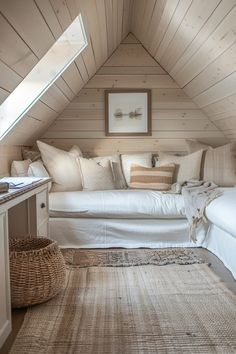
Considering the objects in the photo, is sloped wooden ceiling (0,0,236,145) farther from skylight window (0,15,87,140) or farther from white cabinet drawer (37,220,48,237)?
white cabinet drawer (37,220,48,237)

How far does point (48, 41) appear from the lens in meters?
1.99

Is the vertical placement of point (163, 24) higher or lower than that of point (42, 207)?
higher

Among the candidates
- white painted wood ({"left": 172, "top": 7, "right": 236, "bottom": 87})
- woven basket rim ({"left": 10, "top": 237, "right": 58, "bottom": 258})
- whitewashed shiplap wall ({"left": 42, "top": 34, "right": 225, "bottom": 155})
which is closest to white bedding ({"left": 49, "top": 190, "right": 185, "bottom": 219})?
woven basket rim ({"left": 10, "top": 237, "right": 58, "bottom": 258})

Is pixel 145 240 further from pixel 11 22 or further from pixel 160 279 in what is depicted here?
pixel 11 22

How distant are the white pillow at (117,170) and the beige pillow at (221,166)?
0.85 meters

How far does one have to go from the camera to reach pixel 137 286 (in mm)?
2180

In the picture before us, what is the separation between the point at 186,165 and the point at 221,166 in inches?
13.6

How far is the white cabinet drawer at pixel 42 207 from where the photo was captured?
2.37 meters

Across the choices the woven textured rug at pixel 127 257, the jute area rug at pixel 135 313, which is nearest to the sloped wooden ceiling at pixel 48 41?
the woven textured rug at pixel 127 257

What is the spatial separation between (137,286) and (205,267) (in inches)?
23.4

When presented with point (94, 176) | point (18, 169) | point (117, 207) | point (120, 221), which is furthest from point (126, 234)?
point (18, 169)

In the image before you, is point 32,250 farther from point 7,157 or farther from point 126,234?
point 7,157

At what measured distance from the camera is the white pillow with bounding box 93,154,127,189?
11.7ft

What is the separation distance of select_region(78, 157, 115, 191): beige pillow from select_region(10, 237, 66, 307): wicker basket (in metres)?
1.37
